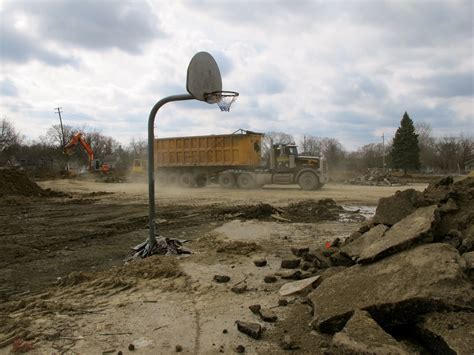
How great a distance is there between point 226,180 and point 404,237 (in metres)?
20.5

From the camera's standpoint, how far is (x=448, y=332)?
3020 mm

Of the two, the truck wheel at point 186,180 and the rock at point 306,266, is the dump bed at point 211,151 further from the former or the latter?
the rock at point 306,266

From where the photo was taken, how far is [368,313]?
134 inches

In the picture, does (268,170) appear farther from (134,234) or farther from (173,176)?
(134,234)

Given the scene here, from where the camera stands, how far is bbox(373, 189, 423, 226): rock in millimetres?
5938

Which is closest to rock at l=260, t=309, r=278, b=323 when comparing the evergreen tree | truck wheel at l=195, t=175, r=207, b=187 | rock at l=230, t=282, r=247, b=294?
rock at l=230, t=282, r=247, b=294

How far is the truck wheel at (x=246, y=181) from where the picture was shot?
78.9 ft

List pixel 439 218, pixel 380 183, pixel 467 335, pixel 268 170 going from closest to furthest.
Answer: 1. pixel 467 335
2. pixel 439 218
3. pixel 268 170
4. pixel 380 183

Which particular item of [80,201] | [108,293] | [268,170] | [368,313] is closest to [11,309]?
[108,293]

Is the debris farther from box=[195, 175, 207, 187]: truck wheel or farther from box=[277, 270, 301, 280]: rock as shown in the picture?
box=[195, 175, 207, 187]: truck wheel

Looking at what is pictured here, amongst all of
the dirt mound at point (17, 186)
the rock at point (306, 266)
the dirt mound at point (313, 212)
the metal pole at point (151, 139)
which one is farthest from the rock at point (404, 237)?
the dirt mound at point (17, 186)

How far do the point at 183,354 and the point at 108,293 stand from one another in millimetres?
1941

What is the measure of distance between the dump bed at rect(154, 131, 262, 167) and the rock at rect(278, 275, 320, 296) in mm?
19906

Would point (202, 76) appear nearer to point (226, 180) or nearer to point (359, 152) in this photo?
point (226, 180)
